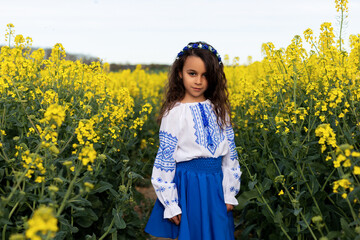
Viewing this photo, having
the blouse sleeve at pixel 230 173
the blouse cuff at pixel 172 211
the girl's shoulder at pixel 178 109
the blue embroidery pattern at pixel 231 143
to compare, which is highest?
the girl's shoulder at pixel 178 109

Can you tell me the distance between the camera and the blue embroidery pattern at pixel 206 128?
103 inches

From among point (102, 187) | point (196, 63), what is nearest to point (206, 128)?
point (196, 63)

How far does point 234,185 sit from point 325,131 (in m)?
0.98

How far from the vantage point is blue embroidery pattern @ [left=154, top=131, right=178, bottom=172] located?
8.48 ft

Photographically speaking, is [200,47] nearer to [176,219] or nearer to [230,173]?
[230,173]

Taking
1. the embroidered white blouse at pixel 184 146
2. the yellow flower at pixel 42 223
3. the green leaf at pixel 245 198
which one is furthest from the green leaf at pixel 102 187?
the yellow flower at pixel 42 223

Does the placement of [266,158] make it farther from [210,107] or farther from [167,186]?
[167,186]

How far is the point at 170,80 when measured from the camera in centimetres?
293

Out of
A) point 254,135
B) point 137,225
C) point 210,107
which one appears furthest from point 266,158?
point 137,225

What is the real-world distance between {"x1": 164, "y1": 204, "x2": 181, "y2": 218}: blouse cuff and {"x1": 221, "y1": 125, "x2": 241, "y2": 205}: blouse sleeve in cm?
35

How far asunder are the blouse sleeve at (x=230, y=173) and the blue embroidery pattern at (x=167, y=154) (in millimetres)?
397

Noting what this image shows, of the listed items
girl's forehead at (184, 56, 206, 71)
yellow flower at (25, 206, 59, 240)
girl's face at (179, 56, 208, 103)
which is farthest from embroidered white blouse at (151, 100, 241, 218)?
yellow flower at (25, 206, 59, 240)

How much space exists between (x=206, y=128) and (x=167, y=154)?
1.05 feet

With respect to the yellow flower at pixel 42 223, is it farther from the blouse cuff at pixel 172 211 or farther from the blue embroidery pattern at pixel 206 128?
the blue embroidery pattern at pixel 206 128
